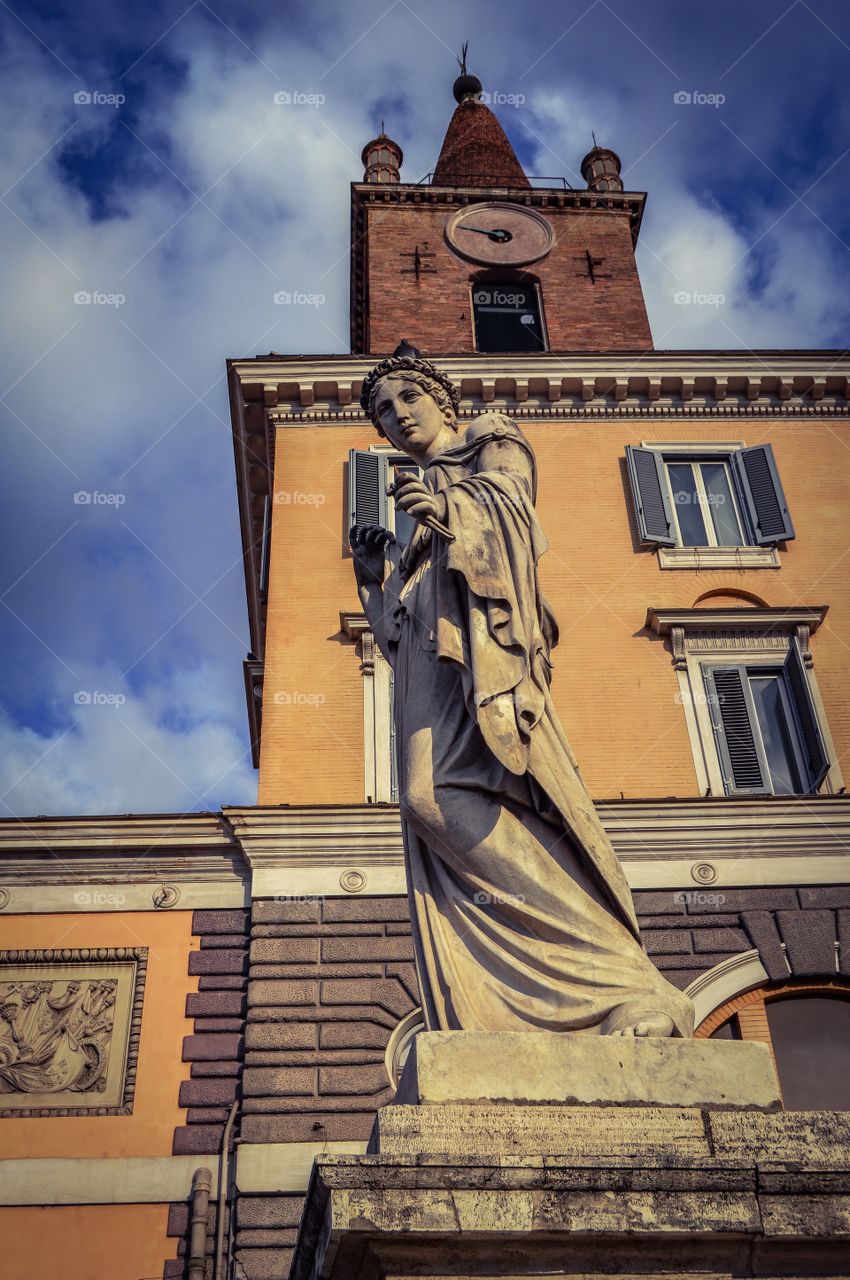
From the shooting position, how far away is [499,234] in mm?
25469

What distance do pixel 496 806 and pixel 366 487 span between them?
15.0m

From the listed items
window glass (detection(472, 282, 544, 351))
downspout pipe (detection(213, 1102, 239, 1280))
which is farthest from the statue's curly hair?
window glass (detection(472, 282, 544, 351))

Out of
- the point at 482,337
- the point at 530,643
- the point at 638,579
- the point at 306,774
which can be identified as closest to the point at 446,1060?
the point at 530,643

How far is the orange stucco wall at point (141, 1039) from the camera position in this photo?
536 inches

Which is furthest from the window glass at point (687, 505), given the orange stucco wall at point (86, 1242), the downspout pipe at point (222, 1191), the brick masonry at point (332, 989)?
the orange stucco wall at point (86, 1242)

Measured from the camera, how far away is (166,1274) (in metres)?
12.9

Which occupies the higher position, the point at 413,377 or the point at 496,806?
the point at 413,377

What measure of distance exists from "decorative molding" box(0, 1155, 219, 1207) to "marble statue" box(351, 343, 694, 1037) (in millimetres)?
10269

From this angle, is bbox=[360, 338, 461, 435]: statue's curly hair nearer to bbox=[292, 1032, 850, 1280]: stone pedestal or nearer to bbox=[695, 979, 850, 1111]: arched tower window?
bbox=[292, 1032, 850, 1280]: stone pedestal

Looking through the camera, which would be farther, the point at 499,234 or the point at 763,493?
the point at 499,234

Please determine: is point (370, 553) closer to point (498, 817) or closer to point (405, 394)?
point (405, 394)

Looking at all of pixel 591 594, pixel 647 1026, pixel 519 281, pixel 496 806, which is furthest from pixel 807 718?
pixel 647 1026

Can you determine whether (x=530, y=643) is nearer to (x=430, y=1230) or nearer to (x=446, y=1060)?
(x=446, y=1060)

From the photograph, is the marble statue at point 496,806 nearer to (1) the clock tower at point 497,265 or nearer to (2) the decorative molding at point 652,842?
(2) the decorative molding at point 652,842
